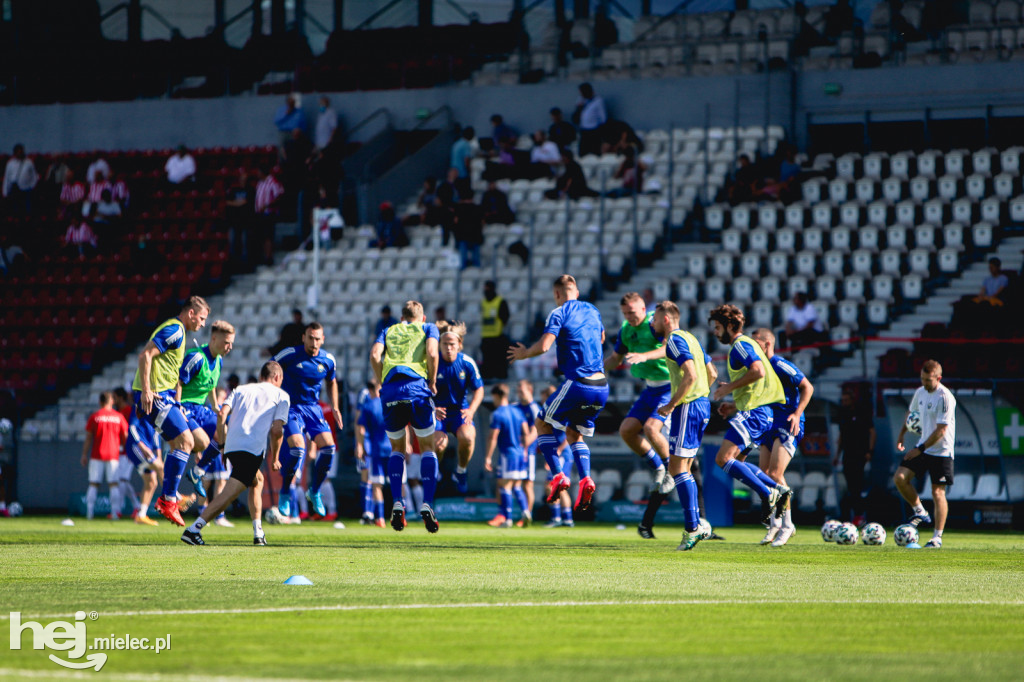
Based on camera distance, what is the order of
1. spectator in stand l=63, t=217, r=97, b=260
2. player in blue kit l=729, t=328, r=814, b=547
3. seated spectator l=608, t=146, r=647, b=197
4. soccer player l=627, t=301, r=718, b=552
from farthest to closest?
spectator in stand l=63, t=217, r=97, b=260 → seated spectator l=608, t=146, r=647, b=197 → player in blue kit l=729, t=328, r=814, b=547 → soccer player l=627, t=301, r=718, b=552

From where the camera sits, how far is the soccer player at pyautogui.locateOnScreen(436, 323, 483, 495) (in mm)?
16375

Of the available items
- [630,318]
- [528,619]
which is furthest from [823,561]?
[528,619]

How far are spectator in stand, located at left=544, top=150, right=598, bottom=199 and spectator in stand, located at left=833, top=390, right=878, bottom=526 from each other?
389 inches

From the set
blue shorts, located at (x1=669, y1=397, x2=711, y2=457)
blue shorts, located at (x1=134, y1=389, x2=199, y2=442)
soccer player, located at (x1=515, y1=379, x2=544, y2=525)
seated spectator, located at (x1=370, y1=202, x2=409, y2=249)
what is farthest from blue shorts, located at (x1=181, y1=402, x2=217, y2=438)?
seated spectator, located at (x1=370, y1=202, x2=409, y2=249)

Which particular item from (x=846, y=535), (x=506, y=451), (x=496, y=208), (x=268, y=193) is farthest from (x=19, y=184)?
(x=846, y=535)

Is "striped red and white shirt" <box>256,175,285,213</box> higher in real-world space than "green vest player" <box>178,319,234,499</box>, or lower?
higher

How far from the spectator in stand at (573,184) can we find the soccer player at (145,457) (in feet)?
30.6

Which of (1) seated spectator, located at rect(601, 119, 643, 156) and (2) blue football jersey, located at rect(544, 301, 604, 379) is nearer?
(2) blue football jersey, located at rect(544, 301, 604, 379)

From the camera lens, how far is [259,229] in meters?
31.4

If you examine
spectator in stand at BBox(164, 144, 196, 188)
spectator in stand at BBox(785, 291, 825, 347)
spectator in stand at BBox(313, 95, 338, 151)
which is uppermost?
spectator in stand at BBox(313, 95, 338, 151)

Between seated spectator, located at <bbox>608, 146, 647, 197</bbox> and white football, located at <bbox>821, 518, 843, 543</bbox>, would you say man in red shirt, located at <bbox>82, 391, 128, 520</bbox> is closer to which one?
seated spectator, located at <bbox>608, 146, 647, 197</bbox>

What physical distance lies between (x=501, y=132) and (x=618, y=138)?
99.9 inches

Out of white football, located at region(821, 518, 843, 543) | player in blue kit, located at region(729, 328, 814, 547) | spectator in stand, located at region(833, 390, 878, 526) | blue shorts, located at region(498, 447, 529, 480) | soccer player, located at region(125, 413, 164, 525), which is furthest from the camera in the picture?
soccer player, located at region(125, 413, 164, 525)

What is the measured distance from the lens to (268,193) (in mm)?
31469
